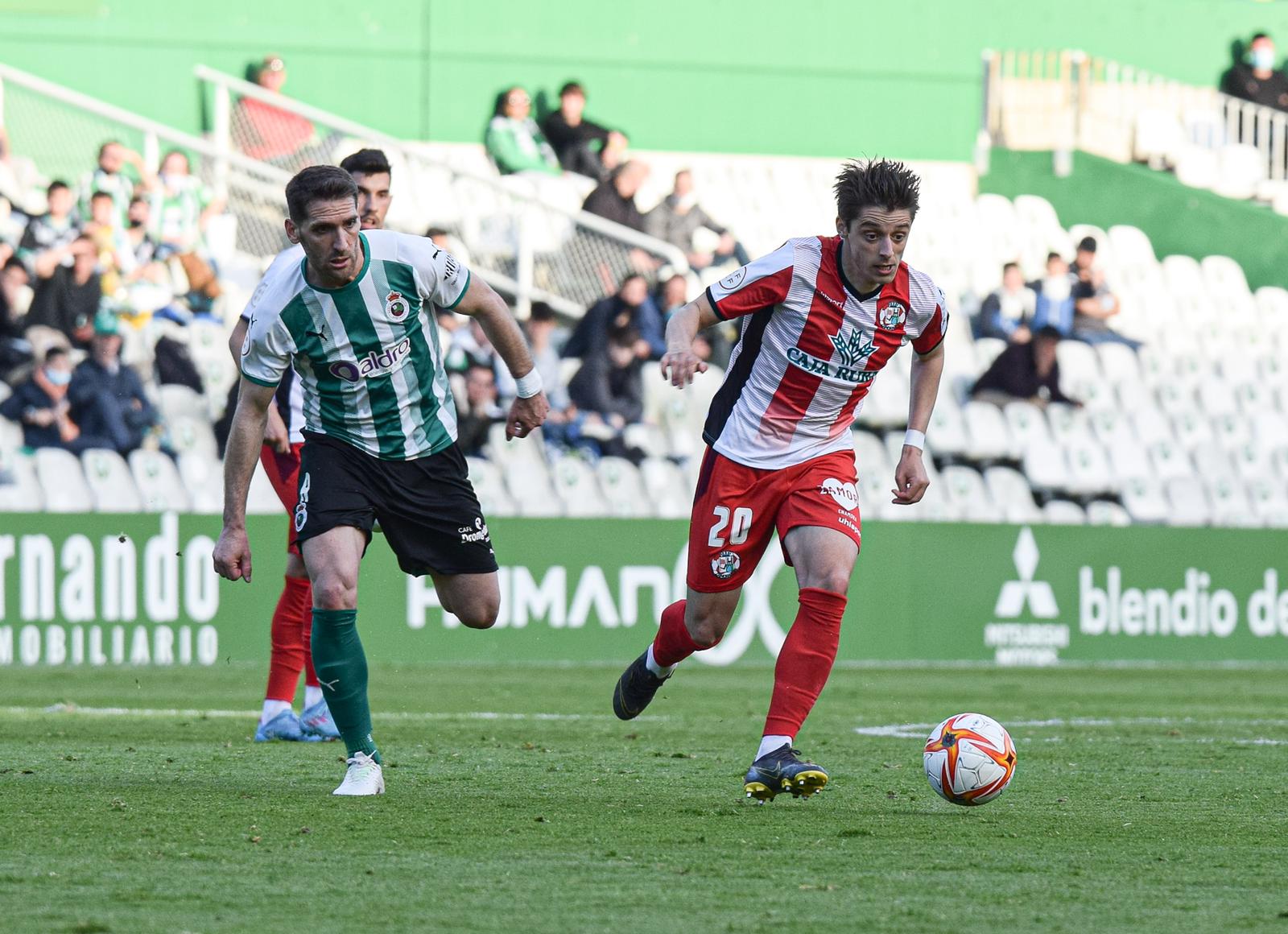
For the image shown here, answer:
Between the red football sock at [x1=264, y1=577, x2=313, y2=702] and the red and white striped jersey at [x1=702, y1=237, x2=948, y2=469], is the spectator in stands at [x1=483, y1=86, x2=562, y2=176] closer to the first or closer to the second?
the red football sock at [x1=264, y1=577, x2=313, y2=702]

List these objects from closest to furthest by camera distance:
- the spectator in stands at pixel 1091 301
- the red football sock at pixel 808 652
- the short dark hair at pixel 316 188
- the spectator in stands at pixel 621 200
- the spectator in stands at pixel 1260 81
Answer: the short dark hair at pixel 316 188
the red football sock at pixel 808 652
the spectator in stands at pixel 621 200
the spectator in stands at pixel 1091 301
the spectator in stands at pixel 1260 81

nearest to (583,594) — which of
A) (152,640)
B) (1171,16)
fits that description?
(152,640)

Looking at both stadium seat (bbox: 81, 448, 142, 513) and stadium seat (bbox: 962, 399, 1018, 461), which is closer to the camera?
stadium seat (bbox: 81, 448, 142, 513)

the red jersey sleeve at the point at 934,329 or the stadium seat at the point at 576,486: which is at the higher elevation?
the red jersey sleeve at the point at 934,329

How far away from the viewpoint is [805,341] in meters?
6.52

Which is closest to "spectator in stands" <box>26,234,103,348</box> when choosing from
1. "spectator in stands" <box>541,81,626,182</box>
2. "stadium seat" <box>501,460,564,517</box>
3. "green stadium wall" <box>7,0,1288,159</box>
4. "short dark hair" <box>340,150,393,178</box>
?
"stadium seat" <box>501,460,564,517</box>

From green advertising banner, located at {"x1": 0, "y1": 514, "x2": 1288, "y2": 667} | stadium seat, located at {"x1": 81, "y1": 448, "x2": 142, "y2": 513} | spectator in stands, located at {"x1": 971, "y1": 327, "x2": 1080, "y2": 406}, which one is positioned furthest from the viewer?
spectator in stands, located at {"x1": 971, "y1": 327, "x2": 1080, "y2": 406}

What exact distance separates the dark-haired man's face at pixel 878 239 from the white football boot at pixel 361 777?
219cm

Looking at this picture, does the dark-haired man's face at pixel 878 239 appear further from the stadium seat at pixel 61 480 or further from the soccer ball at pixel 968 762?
the stadium seat at pixel 61 480

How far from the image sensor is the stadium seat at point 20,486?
46.7ft

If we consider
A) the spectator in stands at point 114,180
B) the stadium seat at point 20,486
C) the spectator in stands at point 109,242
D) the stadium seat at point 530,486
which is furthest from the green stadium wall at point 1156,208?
the stadium seat at point 20,486

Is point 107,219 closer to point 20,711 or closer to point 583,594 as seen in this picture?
point 583,594

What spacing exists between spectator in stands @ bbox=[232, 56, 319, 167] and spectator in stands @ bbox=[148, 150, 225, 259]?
152 cm

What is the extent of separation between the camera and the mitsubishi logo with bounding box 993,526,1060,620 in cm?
1552
